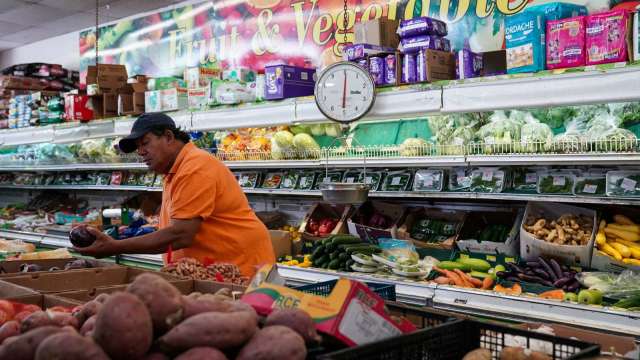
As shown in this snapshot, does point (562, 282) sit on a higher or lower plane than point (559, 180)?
lower

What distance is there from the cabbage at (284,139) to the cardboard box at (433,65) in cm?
160

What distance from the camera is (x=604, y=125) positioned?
163 inches

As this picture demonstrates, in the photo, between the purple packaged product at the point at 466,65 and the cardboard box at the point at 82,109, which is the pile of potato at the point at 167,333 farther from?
the cardboard box at the point at 82,109

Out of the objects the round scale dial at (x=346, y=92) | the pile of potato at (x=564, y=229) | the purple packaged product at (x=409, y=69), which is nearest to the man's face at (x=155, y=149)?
the round scale dial at (x=346, y=92)

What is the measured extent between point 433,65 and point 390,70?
32 centimetres

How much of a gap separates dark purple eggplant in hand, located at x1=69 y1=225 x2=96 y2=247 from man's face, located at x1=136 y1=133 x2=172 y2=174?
1.73ft

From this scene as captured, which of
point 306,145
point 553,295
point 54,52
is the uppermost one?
point 54,52

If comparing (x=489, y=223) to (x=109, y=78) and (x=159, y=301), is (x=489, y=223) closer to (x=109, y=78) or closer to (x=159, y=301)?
(x=159, y=301)

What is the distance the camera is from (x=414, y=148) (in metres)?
4.82

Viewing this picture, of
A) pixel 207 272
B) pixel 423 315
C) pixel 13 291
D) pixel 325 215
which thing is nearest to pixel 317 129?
pixel 325 215

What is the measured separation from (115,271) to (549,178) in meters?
2.84

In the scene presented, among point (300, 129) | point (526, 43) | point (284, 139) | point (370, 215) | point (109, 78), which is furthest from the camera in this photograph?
point (109, 78)

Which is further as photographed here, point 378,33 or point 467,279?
point 378,33

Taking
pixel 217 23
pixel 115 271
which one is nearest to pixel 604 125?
pixel 115 271
